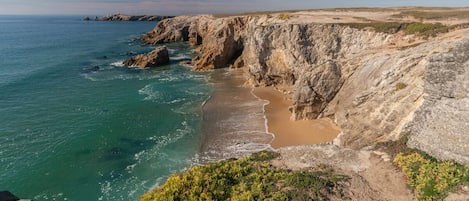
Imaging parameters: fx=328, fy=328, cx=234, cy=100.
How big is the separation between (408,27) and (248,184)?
2359 cm

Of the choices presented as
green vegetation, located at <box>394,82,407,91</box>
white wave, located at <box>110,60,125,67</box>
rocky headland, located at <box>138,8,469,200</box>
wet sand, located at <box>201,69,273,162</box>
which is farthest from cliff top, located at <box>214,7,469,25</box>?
white wave, located at <box>110,60,125,67</box>

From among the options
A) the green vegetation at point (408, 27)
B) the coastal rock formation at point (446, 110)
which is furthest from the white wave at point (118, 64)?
the coastal rock formation at point (446, 110)

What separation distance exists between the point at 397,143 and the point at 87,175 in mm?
17693

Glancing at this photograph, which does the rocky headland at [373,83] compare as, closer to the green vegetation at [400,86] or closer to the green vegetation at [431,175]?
the green vegetation at [400,86]

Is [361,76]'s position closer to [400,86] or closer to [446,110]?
[400,86]

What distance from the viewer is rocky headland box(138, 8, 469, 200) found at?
13258 millimetres

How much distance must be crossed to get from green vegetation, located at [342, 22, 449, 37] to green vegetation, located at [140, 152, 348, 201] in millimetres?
18553

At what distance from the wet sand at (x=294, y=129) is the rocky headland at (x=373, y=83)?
2.86 ft

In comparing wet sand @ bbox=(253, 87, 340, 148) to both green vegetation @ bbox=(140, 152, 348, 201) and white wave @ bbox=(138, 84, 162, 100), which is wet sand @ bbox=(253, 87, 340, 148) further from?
white wave @ bbox=(138, 84, 162, 100)

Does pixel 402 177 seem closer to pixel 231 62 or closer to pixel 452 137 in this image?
pixel 452 137

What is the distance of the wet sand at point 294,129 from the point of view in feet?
76.1

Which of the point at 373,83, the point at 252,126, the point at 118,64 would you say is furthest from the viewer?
the point at 118,64

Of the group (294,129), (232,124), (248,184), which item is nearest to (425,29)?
(294,129)

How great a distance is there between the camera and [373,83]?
20.1 m
